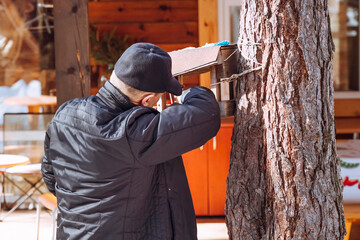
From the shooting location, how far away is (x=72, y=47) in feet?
11.5

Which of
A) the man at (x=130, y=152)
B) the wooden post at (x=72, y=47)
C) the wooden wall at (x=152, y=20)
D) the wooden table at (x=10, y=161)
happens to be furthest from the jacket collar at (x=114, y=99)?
the wooden wall at (x=152, y=20)

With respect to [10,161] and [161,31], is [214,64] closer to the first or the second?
[10,161]

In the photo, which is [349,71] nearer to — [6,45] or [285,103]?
[6,45]

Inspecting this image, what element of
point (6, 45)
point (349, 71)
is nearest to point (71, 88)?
point (6, 45)

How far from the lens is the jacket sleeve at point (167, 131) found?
1.64 metres

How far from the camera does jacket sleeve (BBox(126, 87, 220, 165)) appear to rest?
5.37 ft

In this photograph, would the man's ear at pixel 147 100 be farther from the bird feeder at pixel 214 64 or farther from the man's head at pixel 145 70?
the bird feeder at pixel 214 64

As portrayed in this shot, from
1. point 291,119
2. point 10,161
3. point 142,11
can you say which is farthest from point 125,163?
point 142,11

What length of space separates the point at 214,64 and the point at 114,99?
47cm

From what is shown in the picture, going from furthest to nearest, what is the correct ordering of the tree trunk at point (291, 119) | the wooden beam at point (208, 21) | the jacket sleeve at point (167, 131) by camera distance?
the wooden beam at point (208, 21)
the tree trunk at point (291, 119)
the jacket sleeve at point (167, 131)

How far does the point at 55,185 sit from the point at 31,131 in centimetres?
362

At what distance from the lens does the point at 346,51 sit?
6008 mm

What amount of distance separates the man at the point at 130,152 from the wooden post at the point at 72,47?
1728 millimetres

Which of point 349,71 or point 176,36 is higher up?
point 176,36
